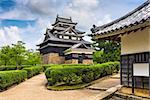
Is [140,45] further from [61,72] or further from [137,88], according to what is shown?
[61,72]

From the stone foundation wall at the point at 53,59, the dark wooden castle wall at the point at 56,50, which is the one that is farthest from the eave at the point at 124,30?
the dark wooden castle wall at the point at 56,50

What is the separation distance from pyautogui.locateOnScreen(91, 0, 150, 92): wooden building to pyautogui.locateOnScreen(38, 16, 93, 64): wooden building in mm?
32598

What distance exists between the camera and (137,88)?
9758mm

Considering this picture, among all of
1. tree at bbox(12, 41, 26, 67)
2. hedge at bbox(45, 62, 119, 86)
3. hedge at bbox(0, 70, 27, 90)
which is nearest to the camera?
hedge at bbox(0, 70, 27, 90)

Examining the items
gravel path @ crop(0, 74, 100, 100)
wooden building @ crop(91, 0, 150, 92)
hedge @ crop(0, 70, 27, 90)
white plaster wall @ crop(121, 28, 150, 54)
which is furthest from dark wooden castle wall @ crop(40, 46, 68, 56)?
white plaster wall @ crop(121, 28, 150, 54)

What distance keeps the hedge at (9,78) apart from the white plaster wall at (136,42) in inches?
428

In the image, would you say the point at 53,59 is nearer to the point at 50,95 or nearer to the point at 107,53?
the point at 107,53

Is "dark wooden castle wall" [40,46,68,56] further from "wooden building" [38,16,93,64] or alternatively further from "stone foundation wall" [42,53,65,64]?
"stone foundation wall" [42,53,65,64]

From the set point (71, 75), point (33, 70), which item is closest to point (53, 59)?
point (33, 70)

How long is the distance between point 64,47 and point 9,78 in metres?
27.2

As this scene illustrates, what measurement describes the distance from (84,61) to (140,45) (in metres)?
35.6

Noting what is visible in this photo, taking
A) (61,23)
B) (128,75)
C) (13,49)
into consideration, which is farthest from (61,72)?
(61,23)

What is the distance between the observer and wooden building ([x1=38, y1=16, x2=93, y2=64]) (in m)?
44.4

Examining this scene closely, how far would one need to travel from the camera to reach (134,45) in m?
9.96
